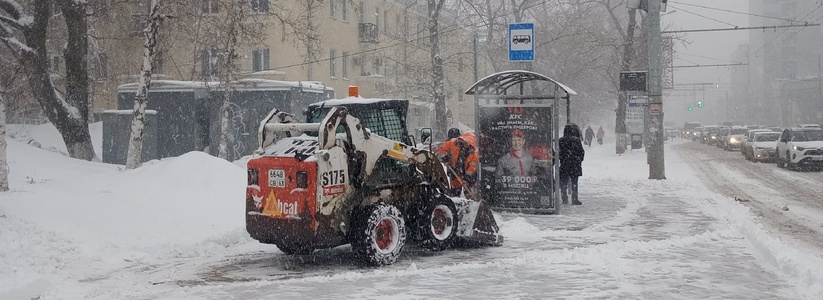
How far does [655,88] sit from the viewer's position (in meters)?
23.1

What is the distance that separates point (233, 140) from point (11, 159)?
14281 mm

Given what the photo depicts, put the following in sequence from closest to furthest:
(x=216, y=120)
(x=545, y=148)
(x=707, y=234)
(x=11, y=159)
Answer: (x=707, y=234)
(x=545, y=148)
(x=11, y=159)
(x=216, y=120)

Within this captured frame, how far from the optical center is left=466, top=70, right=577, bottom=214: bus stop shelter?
15.2 m

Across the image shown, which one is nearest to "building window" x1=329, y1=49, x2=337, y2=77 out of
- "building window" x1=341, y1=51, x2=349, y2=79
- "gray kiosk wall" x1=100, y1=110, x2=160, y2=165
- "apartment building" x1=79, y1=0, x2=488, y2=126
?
"apartment building" x1=79, y1=0, x2=488, y2=126

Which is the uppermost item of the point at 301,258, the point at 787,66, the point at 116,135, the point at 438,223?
the point at 787,66

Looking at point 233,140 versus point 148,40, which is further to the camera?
point 233,140

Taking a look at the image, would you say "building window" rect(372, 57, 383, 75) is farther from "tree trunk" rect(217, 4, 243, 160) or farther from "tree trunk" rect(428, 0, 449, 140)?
"tree trunk" rect(217, 4, 243, 160)

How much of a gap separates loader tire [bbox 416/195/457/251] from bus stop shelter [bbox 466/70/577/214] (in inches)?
170

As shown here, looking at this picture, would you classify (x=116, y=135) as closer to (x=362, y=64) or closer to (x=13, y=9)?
(x=13, y=9)

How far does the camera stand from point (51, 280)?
29.1ft

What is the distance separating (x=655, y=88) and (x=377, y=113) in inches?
559

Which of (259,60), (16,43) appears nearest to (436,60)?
(259,60)

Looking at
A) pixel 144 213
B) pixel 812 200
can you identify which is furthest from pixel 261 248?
pixel 812 200

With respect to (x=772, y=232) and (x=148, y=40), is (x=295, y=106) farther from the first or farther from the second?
(x=772, y=232)
